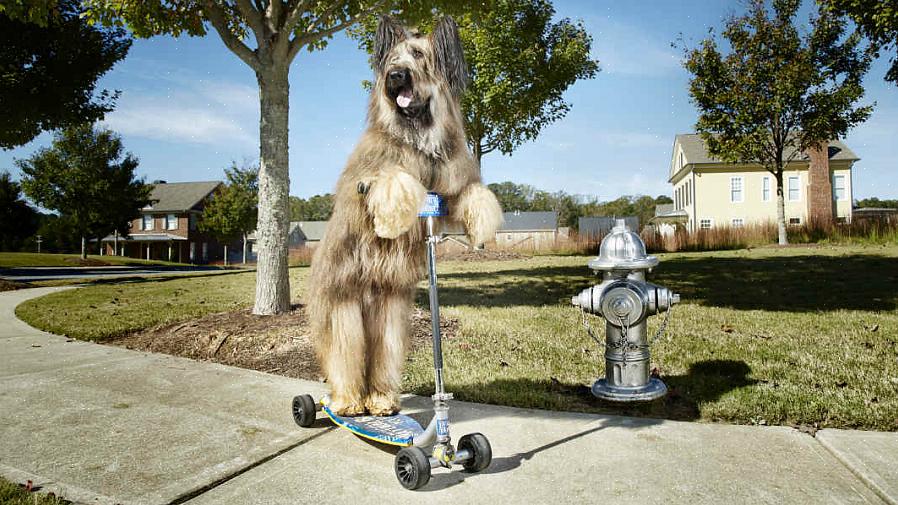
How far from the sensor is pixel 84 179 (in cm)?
3278

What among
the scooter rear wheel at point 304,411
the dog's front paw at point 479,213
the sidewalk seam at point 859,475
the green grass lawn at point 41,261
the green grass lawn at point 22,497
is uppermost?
the dog's front paw at point 479,213

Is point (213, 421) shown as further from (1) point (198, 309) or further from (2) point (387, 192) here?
(1) point (198, 309)

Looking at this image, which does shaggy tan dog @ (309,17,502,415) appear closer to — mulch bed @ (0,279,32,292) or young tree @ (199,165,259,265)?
mulch bed @ (0,279,32,292)

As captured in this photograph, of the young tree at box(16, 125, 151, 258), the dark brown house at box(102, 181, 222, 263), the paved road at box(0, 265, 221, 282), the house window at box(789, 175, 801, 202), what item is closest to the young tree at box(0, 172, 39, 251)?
the young tree at box(16, 125, 151, 258)

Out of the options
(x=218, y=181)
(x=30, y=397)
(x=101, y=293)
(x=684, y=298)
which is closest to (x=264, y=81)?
(x=30, y=397)

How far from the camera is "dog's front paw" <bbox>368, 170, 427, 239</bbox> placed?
8.34ft

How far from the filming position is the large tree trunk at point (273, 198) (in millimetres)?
7191

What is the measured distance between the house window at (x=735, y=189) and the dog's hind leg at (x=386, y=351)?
1560 inches

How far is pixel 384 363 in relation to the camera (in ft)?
11.3

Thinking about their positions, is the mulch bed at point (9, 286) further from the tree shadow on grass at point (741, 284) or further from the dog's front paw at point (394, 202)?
the dog's front paw at point (394, 202)

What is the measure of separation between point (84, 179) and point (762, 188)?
44.2 meters

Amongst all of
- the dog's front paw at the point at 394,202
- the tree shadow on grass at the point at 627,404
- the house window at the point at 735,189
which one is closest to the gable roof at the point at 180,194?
the house window at the point at 735,189

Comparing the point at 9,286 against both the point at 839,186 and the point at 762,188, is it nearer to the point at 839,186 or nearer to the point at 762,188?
the point at 762,188

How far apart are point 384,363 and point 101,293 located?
38.8 feet
